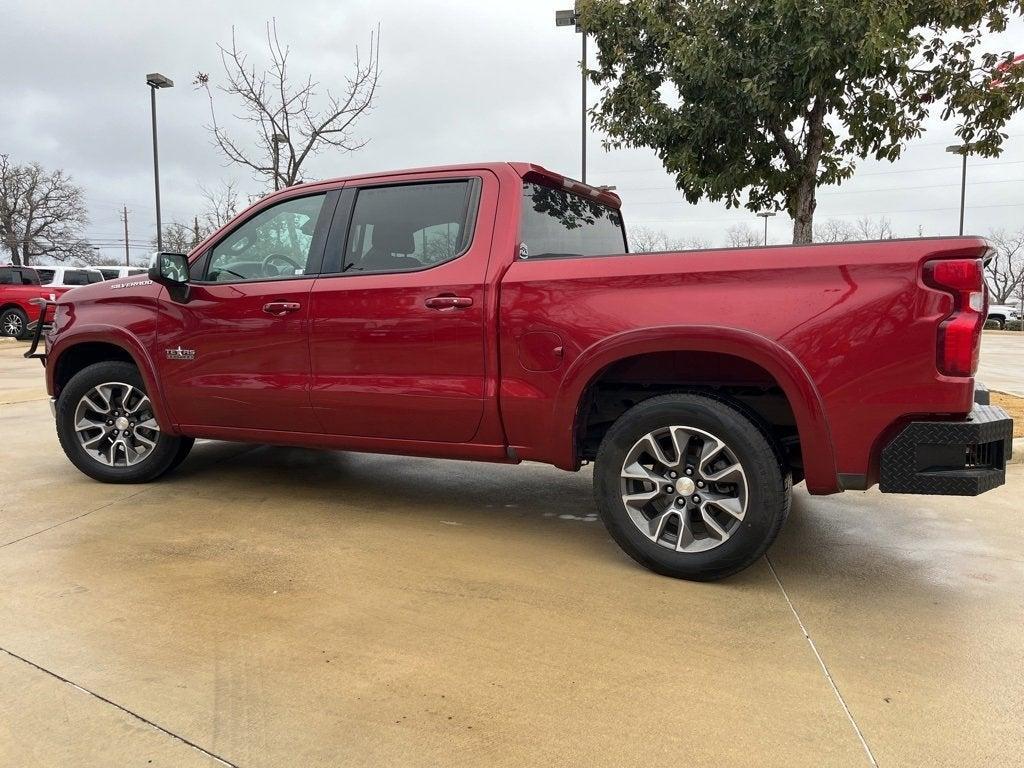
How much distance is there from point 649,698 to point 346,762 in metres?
0.95

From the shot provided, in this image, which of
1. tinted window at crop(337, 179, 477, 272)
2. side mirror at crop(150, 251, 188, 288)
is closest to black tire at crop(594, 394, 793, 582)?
tinted window at crop(337, 179, 477, 272)

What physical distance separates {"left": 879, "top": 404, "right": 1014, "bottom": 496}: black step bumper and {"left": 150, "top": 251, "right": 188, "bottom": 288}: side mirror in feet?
12.5

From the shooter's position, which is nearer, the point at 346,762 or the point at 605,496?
the point at 346,762

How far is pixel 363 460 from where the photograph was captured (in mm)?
5801

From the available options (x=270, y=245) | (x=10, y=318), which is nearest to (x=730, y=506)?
(x=270, y=245)

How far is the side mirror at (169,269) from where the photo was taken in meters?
4.33

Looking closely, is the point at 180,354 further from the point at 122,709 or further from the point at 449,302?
the point at 122,709

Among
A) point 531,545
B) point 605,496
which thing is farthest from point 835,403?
point 531,545

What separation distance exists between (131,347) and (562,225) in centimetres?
274

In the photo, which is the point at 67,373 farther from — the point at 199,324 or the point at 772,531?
the point at 772,531

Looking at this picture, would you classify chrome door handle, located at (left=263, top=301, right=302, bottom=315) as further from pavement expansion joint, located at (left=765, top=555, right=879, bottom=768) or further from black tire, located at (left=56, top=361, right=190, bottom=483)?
pavement expansion joint, located at (left=765, top=555, right=879, bottom=768)

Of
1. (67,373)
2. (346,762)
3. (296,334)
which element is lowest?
(346,762)

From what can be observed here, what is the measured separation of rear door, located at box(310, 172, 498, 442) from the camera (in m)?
3.70

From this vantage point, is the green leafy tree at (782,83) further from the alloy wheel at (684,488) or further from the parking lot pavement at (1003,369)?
the alloy wheel at (684,488)
